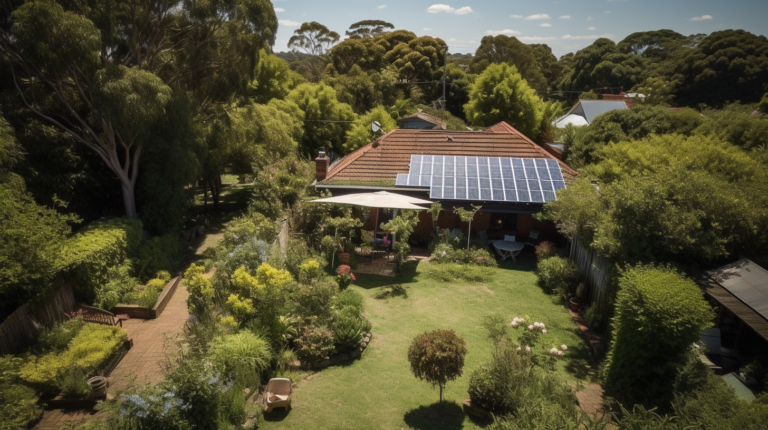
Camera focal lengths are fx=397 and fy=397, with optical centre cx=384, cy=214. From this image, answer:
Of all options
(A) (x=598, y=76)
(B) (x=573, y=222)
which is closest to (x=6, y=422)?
(B) (x=573, y=222)

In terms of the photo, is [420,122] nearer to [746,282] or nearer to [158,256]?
[158,256]

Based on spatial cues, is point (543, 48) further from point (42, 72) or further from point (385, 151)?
point (42, 72)

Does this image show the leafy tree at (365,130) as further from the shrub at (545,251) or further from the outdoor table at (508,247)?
the shrub at (545,251)

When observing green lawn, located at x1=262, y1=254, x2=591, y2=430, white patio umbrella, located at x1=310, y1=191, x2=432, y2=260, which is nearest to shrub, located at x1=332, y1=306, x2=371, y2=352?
green lawn, located at x1=262, y1=254, x2=591, y2=430

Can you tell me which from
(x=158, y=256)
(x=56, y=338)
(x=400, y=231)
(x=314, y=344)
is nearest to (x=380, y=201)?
(x=400, y=231)

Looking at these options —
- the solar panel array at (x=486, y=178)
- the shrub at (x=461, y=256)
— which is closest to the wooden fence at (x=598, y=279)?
the shrub at (x=461, y=256)

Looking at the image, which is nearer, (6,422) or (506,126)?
(6,422)

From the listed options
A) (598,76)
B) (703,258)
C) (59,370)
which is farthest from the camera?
(598,76)
